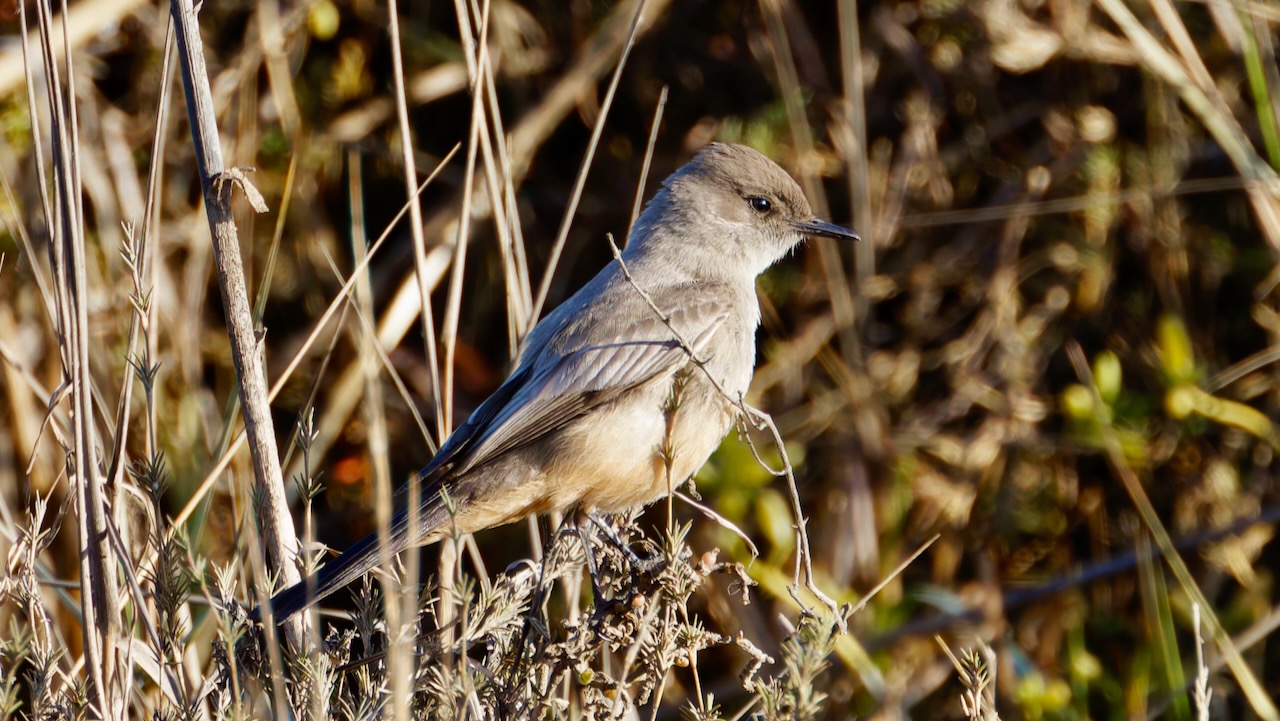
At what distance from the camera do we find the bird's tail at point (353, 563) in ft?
9.50

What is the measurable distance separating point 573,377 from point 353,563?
40.3 inches

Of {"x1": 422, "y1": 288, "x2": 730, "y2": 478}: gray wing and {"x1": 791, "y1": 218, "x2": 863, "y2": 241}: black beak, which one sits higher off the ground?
{"x1": 422, "y1": 288, "x2": 730, "y2": 478}: gray wing

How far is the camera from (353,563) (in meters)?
3.25

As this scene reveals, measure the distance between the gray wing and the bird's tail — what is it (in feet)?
0.99

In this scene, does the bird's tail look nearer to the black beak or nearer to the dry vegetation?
the dry vegetation

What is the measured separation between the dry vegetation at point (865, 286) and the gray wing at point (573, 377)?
1186mm

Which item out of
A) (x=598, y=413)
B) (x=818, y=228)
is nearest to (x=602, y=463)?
(x=598, y=413)

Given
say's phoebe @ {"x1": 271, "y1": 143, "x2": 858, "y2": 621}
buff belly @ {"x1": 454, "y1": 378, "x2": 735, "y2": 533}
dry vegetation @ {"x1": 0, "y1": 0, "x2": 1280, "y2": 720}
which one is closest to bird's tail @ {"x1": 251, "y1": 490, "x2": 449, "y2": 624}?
say's phoebe @ {"x1": 271, "y1": 143, "x2": 858, "y2": 621}

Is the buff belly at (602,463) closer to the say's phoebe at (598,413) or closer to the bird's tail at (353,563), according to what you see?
the say's phoebe at (598,413)

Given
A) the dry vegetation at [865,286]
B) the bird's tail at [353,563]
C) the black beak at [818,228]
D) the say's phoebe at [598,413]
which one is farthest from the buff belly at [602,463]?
the dry vegetation at [865,286]

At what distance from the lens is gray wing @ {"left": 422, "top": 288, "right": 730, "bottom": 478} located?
3908 mm

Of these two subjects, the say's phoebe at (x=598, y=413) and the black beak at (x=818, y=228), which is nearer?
the say's phoebe at (x=598, y=413)

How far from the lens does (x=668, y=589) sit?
2.89m

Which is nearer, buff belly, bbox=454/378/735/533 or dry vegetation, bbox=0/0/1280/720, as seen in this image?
buff belly, bbox=454/378/735/533
